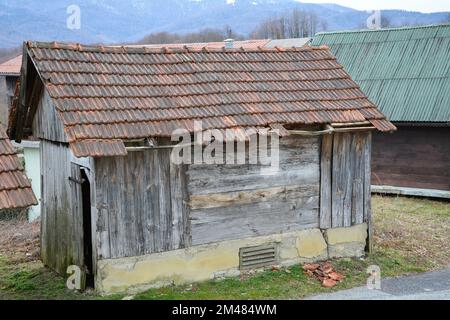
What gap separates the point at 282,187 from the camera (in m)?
11.1

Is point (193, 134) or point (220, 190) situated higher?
point (193, 134)

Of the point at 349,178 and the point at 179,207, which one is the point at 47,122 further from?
the point at 349,178

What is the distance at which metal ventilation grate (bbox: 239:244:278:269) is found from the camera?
10.8 m

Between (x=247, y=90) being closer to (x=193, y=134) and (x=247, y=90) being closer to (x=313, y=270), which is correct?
(x=193, y=134)

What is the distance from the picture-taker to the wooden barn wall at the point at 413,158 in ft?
60.4

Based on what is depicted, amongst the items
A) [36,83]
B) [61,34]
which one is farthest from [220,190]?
[61,34]

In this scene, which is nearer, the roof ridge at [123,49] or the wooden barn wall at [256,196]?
the roof ridge at [123,49]

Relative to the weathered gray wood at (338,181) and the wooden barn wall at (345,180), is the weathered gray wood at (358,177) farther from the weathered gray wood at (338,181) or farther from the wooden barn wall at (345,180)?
the weathered gray wood at (338,181)

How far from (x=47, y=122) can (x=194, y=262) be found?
144 inches

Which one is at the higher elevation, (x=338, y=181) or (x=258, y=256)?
(x=338, y=181)

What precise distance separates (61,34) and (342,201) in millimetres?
119296

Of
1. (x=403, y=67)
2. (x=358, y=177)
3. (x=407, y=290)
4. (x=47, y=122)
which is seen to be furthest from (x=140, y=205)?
(x=403, y=67)

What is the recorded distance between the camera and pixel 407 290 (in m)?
10.4

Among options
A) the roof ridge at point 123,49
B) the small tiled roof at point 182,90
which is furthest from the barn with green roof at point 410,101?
the roof ridge at point 123,49
